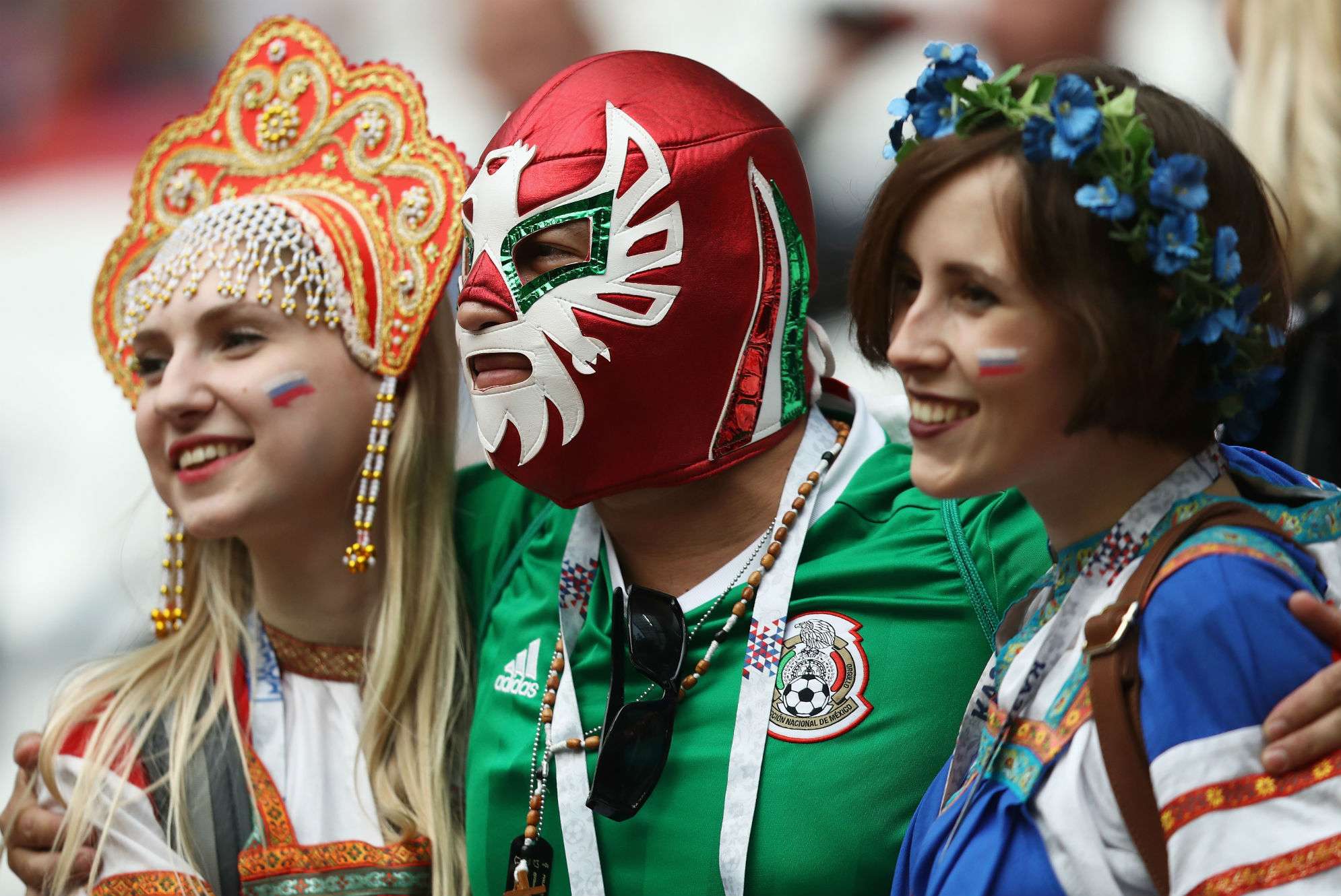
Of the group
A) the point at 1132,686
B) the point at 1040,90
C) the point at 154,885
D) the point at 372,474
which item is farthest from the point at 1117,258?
the point at 154,885

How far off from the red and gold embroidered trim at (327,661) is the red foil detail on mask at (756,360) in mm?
807

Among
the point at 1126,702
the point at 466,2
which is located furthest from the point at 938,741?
the point at 466,2

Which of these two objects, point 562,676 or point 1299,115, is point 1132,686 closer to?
point 562,676

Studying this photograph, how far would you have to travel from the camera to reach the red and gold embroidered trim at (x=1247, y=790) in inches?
49.8

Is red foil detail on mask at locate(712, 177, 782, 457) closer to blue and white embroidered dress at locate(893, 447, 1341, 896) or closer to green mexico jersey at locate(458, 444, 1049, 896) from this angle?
green mexico jersey at locate(458, 444, 1049, 896)

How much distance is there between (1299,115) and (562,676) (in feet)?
5.89

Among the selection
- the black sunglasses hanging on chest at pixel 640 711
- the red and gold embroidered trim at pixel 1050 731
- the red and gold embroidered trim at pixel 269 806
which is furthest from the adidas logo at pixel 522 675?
the red and gold embroidered trim at pixel 1050 731

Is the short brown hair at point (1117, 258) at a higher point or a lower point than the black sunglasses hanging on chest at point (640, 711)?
higher

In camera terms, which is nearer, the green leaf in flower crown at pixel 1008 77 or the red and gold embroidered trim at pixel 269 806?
the green leaf in flower crown at pixel 1008 77

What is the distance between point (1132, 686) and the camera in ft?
4.42

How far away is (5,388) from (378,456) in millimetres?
2068

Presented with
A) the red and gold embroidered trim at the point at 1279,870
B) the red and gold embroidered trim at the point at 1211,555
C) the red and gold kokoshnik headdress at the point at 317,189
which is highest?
the red and gold kokoshnik headdress at the point at 317,189

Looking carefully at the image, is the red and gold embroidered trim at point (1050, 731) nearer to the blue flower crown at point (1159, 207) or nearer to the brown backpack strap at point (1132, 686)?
the brown backpack strap at point (1132, 686)

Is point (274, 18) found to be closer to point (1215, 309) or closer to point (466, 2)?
point (466, 2)
